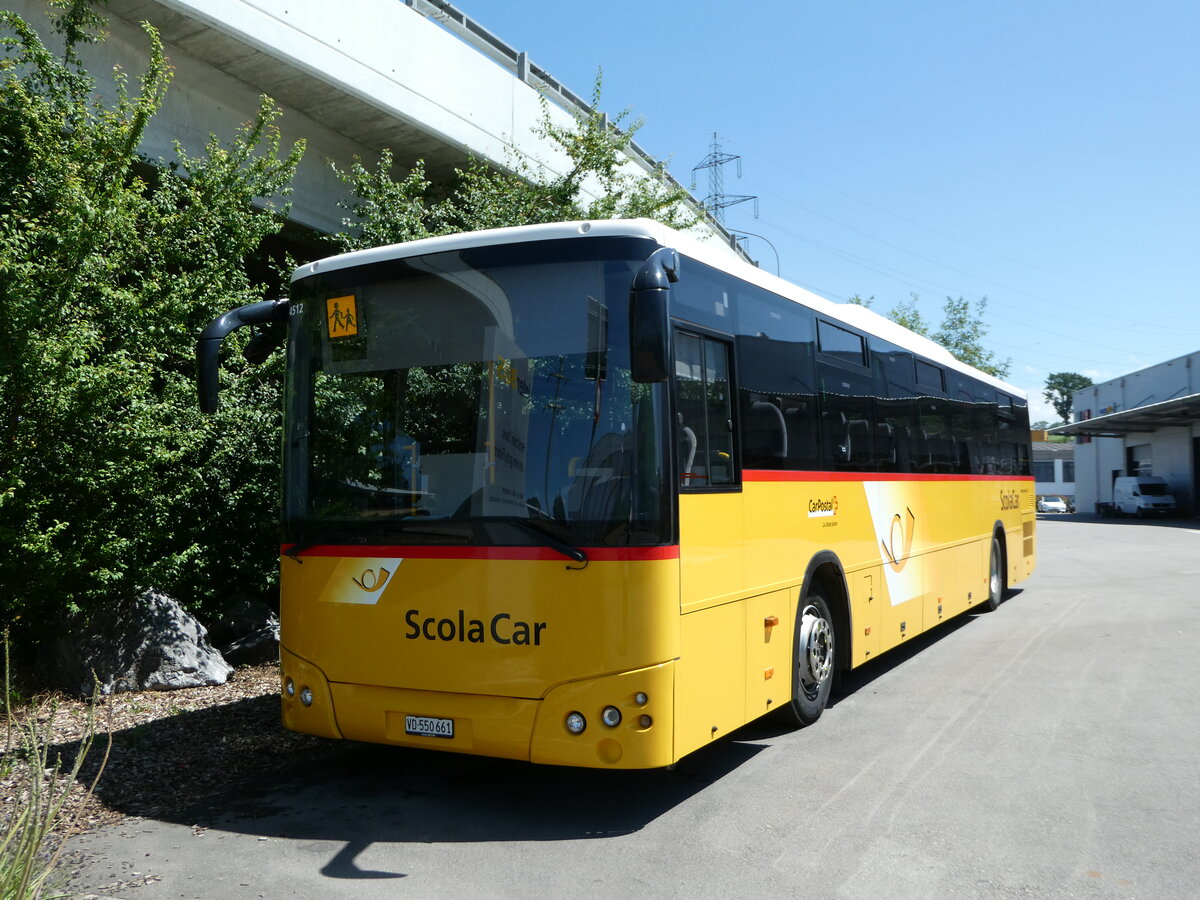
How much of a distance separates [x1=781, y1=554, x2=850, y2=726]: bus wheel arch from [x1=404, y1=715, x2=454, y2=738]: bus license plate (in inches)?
100.0

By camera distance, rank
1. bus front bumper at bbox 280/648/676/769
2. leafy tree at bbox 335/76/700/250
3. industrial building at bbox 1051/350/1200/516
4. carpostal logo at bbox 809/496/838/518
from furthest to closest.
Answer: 1. industrial building at bbox 1051/350/1200/516
2. leafy tree at bbox 335/76/700/250
3. carpostal logo at bbox 809/496/838/518
4. bus front bumper at bbox 280/648/676/769

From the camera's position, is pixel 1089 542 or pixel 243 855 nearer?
pixel 243 855

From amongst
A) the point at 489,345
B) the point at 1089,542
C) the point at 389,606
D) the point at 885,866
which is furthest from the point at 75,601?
the point at 1089,542

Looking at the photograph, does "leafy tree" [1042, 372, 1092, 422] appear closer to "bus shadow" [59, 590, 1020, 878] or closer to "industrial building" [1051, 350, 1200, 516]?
"industrial building" [1051, 350, 1200, 516]

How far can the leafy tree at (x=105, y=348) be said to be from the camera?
7227 mm

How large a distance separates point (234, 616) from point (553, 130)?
825 cm

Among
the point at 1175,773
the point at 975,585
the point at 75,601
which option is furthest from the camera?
the point at 975,585

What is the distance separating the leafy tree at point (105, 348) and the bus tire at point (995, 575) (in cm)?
923

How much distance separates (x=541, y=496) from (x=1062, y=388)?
487 feet

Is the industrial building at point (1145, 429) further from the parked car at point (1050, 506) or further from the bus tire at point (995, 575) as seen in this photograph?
the bus tire at point (995, 575)

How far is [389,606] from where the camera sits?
18.0ft

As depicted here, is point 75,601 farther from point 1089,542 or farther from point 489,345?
point 1089,542

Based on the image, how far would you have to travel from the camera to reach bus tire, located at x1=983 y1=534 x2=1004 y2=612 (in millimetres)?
13281

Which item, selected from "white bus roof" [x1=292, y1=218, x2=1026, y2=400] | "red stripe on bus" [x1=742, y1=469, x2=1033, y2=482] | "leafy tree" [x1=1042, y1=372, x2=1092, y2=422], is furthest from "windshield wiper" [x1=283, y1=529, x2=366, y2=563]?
"leafy tree" [x1=1042, y1=372, x2=1092, y2=422]
